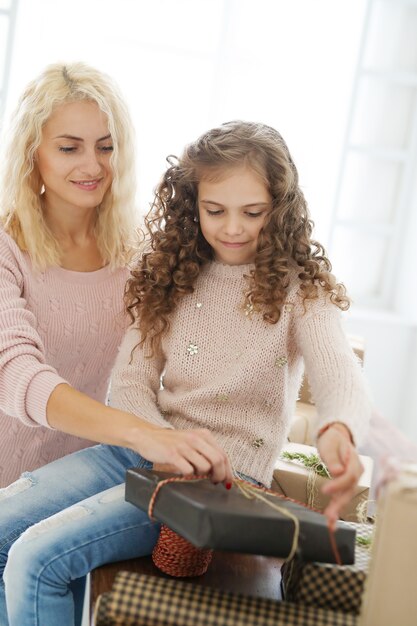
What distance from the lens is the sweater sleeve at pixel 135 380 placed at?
1491 mm

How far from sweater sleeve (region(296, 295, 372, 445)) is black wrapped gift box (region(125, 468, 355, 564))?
0.42 feet

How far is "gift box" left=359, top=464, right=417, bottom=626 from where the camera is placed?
Answer: 85 cm

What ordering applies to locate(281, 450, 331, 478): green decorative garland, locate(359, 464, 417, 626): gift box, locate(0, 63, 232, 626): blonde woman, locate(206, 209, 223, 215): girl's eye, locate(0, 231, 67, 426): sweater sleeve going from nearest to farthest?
locate(359, 464, 417, 626): gift box
locate(0, 231, 67, 426): sweater sleeve
locate(206, 209, 223, 215): girl's eye
locate(0, 63, 232, 626): blonde woman
locate(281, 450, 331, 478): green decorative garland

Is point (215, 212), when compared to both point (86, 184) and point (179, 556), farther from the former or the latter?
point (179, 556)

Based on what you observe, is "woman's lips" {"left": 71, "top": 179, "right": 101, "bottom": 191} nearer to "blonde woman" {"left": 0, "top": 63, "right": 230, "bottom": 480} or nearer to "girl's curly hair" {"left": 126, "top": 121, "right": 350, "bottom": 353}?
"blonde woman" {"left": 0, "top": 63, "right": 230, "bottom": 480}

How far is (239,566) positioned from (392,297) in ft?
9.83

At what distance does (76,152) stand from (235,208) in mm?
459

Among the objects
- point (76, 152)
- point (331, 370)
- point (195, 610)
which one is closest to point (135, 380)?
point (331, 370)

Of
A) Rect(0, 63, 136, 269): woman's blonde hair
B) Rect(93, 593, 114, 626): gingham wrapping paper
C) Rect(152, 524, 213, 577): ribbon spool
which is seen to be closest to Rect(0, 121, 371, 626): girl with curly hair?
Rect(152, 524, 213, 577): ribbon spool

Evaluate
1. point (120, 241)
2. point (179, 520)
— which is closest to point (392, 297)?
point (120, 241)

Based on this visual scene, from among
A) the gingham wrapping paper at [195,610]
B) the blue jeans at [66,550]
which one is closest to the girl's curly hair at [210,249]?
the blue jeans at [66,550]

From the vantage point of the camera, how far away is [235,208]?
1480 millimetres

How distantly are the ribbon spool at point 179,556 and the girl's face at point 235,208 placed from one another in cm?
56

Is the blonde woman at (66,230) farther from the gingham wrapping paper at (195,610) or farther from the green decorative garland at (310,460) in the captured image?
the gingham wrapping paper at (195,610)
